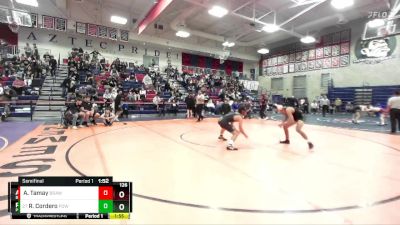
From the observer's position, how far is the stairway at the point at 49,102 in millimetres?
12934

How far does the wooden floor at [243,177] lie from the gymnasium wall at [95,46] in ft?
50.7

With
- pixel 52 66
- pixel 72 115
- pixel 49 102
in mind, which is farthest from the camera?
pixel 52 66

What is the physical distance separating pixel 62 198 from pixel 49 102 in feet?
46.6

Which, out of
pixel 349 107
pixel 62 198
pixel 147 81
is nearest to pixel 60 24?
pixel 147 81

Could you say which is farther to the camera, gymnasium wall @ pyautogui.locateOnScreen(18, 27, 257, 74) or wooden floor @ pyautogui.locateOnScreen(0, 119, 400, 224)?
gymnasium wall @ pyautogui.locateOnScreen(18, 27, 257, 74)

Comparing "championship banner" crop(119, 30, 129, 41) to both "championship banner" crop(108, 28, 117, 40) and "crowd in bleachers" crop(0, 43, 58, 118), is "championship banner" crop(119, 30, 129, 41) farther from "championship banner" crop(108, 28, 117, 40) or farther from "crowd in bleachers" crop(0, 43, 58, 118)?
"crowd in bleachers" crop(0, 43, 58, 118)

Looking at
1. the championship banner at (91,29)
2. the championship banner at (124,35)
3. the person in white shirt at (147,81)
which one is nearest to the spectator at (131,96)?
the person in white shirt at (147,81)

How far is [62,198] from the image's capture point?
174 centimetres

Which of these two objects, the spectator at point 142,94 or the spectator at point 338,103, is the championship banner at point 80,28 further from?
the spectator at point 338,103

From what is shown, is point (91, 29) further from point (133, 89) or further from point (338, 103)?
point (338, 103)

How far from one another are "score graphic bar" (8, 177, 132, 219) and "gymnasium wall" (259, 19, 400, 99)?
21.6m

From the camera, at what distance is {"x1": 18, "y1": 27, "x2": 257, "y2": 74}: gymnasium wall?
745 inches

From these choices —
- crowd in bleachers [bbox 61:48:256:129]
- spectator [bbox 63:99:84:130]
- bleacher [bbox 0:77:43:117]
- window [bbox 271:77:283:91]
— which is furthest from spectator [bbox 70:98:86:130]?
window [bbox 271:77:283:91]

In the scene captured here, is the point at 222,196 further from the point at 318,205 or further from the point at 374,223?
the point at 374,223
